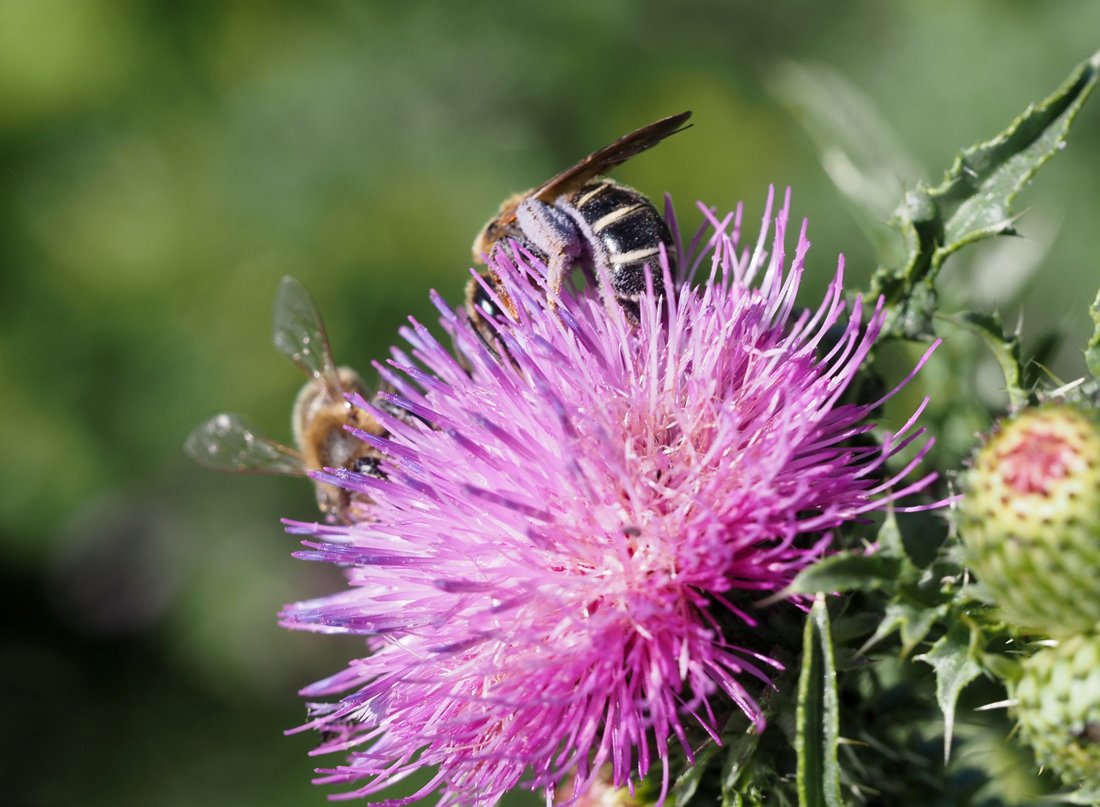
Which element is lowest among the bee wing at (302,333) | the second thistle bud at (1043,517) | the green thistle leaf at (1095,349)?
the second thistle bud at (1043,517)

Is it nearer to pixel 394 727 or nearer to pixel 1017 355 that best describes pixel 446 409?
pixel 394 727

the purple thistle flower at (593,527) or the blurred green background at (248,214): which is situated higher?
the blurred green background at (248,214)

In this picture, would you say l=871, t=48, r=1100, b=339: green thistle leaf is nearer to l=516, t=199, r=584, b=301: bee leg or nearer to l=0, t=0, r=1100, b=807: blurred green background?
l=516, t=199, r=584, b=301: bee leg

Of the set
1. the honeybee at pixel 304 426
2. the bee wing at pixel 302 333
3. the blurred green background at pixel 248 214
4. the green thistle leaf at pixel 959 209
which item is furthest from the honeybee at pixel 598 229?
the blurred green background at pixel 248 214

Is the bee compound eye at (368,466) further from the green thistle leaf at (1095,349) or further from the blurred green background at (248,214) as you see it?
the blurred green background at (248,214)

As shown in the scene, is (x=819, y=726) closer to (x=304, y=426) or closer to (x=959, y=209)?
(x=959, y=209)

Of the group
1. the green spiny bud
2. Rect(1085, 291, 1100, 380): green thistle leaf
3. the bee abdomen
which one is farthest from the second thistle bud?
the bee abdomen

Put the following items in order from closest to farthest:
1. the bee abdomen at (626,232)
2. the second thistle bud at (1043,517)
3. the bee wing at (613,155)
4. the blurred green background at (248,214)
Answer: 1. the second thistle bud at (1043,517)
2. the bee wing at (613,155)
3. the bee abdomen at (626,232)
4. the blurred green background at (248,214)

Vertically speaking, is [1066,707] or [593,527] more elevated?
[593,527]

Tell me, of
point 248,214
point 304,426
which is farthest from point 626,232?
point 248,214
